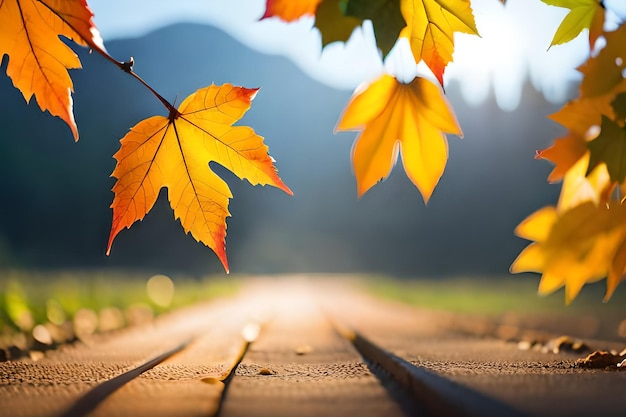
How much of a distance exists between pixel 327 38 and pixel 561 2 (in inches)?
10.3

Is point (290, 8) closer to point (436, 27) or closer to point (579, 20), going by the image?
point (436, 27)

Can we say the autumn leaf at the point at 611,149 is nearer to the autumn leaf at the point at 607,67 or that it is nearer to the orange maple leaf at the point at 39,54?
the autumn leaf at the point at 607,67

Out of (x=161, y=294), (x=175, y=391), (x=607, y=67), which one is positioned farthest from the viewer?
(x=161, y=294)

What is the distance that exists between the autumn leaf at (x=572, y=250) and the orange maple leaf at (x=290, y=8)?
341 millimetres

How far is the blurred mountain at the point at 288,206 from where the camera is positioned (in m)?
14.9

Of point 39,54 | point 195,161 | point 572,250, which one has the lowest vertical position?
point 572,250

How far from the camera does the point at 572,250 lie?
1.91ft

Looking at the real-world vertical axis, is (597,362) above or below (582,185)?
below

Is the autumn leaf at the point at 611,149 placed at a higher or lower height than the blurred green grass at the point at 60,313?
higher

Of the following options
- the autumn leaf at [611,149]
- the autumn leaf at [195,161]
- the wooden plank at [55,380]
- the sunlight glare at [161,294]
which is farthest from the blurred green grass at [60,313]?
the autumn leaf at [611,149]

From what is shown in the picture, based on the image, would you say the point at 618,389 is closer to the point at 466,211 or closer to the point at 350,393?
the point at 350,393

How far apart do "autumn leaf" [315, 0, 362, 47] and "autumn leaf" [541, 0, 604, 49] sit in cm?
23

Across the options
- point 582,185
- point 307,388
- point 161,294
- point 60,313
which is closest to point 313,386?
point 307,388

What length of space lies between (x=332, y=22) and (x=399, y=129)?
0.39 feet
